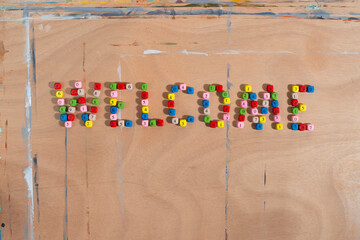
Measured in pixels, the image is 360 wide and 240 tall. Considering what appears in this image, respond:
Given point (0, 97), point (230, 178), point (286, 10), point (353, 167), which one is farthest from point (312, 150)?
point (0, 97)

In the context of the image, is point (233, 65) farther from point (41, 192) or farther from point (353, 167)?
point (41, 192)

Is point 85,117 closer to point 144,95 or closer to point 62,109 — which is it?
point 62,109

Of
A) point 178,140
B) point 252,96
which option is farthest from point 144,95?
point 252,96

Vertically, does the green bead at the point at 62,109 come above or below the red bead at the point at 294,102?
below

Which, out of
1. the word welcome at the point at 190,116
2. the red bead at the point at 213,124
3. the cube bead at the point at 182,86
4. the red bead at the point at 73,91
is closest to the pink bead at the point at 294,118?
the word welcome at the point at 190,116

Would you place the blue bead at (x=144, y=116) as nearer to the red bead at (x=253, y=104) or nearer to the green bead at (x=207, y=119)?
the green bead at (x=207, y=119)

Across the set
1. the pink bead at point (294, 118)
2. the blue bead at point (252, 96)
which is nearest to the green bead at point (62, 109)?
the blue bead at point (252, 96)

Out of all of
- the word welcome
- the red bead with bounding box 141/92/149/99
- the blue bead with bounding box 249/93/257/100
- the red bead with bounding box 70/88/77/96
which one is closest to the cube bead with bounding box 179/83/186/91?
the word welcome
